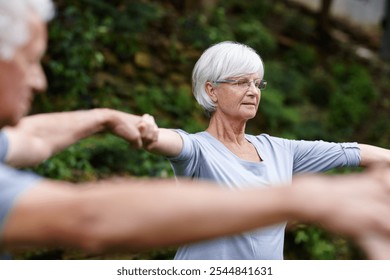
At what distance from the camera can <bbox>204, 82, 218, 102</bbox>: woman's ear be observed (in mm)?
2312

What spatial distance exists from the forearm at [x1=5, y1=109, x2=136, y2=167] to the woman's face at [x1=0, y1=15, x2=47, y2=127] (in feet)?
1.05

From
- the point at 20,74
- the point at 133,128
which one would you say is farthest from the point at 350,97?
the point at 20,74

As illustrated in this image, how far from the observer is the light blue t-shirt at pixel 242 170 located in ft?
6.86

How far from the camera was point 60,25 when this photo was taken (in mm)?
6629

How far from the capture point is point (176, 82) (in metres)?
7.41

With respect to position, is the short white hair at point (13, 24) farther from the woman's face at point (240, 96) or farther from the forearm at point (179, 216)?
the woman's face at point (240, 96)

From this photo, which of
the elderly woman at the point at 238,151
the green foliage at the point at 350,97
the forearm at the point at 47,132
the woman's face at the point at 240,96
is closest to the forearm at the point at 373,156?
the elderly woman at the point at 238,151

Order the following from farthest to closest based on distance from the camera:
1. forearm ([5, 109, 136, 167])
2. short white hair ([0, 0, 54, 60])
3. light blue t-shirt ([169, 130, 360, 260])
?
light blue t-shirt ([169, 130, 360, 260]) < forearm ([5, 109, 136, 167]) < short white hair ([0, 0, 54, 60])

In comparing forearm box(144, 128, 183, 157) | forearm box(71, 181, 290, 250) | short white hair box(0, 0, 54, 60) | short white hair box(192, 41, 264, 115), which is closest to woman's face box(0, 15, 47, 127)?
short white hair box(0, 0, 54, 60)

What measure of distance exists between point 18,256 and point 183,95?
10.9 ft

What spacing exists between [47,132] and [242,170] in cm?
85

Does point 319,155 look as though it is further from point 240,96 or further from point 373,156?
point 240,96

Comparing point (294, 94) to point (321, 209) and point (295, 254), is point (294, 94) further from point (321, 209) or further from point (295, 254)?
point (321, 209)

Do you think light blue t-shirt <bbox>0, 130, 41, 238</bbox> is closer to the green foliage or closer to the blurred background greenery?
the blurred background greenery
